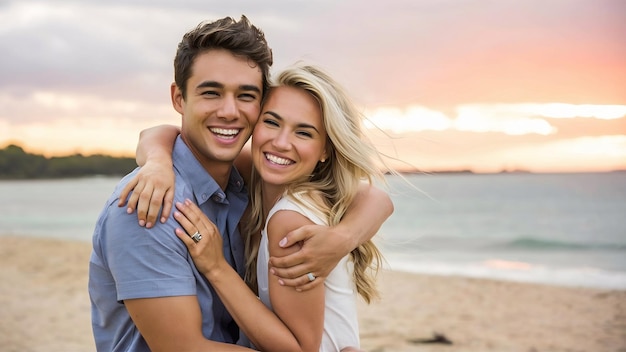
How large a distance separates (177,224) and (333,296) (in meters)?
0.88

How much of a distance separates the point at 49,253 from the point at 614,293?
13.2 m

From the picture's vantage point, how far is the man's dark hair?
3.28 meters

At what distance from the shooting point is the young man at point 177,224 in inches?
108

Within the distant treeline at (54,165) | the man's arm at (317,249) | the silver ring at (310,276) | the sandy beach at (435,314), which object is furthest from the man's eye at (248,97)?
the distant treeline at (54,165)

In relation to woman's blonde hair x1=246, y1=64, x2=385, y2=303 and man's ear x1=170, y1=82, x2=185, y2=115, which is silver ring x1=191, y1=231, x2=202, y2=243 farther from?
man's ear x1=170, y1=82, x2=185, y2=115

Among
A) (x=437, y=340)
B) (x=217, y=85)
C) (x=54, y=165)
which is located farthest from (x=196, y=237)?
(x=54, y=165)

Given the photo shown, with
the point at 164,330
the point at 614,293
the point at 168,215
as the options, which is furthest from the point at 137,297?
the point at 614,293

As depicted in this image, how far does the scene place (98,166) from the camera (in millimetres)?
42594

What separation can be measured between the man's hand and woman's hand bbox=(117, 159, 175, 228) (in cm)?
53

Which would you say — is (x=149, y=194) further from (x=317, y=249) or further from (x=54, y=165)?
(x=54, y=165)

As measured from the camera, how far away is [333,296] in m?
3.26

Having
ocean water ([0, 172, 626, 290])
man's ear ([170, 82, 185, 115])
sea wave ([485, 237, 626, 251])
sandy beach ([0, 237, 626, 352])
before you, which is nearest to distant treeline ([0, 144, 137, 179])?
ocean water ([0, 172, 626, 290])

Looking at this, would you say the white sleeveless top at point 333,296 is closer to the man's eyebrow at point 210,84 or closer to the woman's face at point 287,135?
the woman's face at point 287,135

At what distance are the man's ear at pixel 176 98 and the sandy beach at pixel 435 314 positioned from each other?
18.8ft
